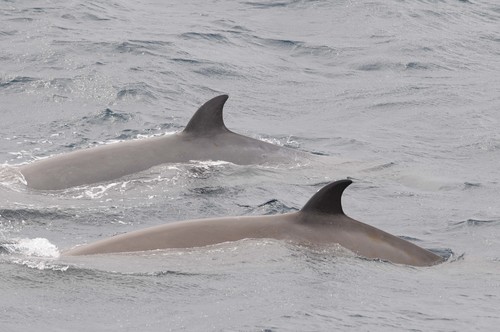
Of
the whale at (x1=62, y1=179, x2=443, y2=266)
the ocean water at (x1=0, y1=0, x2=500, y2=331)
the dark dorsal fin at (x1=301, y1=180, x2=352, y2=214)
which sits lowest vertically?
the ocean water at (x1=0, y1=0, x2=500, y2=331)

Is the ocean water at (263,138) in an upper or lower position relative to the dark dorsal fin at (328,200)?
lower

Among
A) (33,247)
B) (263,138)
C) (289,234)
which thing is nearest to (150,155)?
(263,138)

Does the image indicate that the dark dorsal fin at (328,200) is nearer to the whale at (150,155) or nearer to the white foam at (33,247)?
the white foam at (33,247)

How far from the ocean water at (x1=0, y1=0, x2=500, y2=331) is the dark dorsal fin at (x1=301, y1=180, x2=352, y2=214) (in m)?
0.45

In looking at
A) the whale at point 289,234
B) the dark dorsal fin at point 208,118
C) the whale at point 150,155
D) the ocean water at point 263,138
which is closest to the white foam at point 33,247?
the ocean water at point 263,138

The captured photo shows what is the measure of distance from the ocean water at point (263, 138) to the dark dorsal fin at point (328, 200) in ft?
1.47

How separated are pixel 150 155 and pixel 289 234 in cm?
498

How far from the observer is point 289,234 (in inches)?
470

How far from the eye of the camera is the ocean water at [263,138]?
10633 millimetres

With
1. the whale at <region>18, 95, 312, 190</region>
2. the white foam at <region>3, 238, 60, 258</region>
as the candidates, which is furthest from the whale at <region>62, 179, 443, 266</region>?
the whale at <region>18, 95, 312, 190</region>

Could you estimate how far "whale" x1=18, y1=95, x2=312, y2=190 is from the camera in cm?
1595

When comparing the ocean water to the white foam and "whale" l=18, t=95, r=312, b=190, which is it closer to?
the white foam

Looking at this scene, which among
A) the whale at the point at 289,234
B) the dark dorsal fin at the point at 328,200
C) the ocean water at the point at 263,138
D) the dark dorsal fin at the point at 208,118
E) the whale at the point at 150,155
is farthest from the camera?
the dark dorsal fin at the point at 208,118

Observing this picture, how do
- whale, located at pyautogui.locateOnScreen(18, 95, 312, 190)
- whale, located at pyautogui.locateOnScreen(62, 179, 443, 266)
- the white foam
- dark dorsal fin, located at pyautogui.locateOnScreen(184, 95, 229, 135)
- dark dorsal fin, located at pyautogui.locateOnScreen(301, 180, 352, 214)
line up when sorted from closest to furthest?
dark dorsal fin, located at pyautogui.locateOnScreen(301, 180, 352, 214) < whale, located at pyautogui.locateOnScreen(62, 179, 443, 266) < the white foam < whale, located at pyautogui.locateOnScreen(18, 95, 312, 190) < dark dorsal fin, located at pyautogui.locateOnScreen(184, 95, 229, 135)
